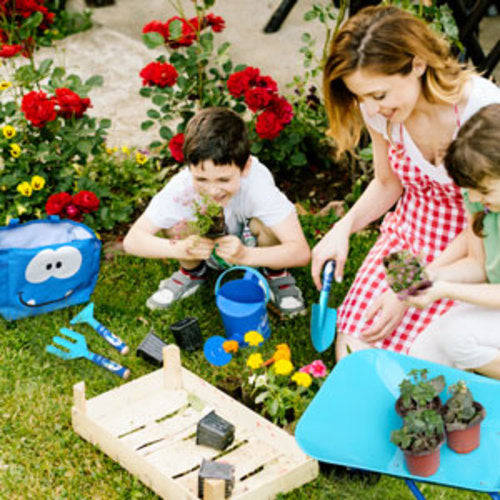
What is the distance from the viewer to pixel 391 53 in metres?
2.15

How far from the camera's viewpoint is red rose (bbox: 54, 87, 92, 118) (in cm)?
316

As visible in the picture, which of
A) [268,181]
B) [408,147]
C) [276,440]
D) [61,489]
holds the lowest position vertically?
[61,489]

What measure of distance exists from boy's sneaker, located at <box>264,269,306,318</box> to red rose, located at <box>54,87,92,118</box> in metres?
1.02

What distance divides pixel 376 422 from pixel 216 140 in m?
1.18

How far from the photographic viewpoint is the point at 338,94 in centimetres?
236

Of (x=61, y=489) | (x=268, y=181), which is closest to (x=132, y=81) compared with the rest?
(x=268, y=181)

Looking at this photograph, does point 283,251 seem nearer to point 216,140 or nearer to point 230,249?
point 230,249

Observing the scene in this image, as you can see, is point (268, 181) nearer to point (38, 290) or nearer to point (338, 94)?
point (338, 94)

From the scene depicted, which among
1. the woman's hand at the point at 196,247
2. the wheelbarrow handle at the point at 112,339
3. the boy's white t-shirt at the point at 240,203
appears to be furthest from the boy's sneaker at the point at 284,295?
the wheelbarrow handle at the point at 112,339

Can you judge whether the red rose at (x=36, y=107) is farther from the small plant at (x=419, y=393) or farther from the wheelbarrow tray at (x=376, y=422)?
the small plant at (x=419, y=393)

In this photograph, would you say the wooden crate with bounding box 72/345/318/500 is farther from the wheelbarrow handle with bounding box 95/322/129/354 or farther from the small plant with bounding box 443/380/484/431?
the small plant with bounding box 443/380/484/431

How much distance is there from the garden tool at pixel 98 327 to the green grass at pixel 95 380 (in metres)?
0.03

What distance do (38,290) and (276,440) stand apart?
1.13 metres

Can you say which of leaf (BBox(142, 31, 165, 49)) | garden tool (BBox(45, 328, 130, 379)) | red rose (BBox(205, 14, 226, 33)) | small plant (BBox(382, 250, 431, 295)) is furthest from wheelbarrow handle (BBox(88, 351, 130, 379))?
red rose (BBox(205, 14, 226, 33))
